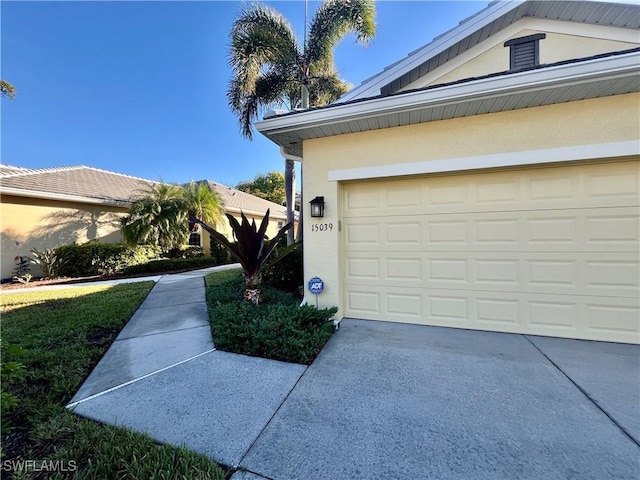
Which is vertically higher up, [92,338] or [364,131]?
[364,131]

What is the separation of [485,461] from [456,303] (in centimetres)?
281

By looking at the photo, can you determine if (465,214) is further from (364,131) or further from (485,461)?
(485,461)

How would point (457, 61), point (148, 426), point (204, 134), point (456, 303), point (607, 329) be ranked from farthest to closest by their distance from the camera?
point (204, 134), point (457, 61), point (456, 303), point (607, 329), point (148, 426)

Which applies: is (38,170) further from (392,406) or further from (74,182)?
(392,406)

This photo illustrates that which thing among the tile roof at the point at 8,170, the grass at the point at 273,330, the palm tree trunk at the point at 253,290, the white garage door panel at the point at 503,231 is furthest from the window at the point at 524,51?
the tile roof at the point at 8,170

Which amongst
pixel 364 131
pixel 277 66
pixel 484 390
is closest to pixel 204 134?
pixel 277 66

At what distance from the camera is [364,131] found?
4602mm

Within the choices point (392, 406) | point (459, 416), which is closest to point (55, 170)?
point (392, 406)

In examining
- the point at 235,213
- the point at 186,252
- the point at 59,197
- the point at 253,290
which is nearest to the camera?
the point at 253,290

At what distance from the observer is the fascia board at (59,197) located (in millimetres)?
9750

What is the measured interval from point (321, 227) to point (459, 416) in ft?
10.7

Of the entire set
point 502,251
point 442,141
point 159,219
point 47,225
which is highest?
point 442,141

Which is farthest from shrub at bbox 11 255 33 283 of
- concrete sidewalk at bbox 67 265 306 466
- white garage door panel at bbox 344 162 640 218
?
white garage door panel at bbox 344 162 640 218

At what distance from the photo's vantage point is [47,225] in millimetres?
11109
